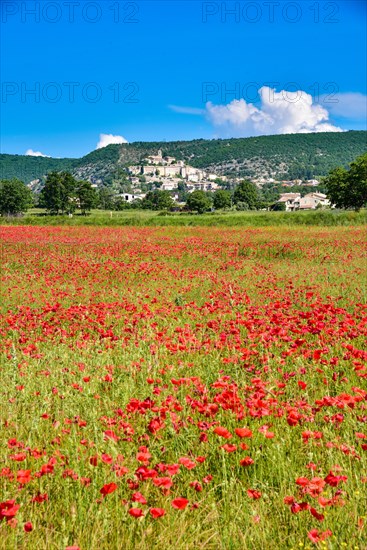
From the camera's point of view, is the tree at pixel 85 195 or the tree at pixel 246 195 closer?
the tree at pixel 85 195

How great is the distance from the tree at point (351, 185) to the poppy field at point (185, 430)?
195 ft

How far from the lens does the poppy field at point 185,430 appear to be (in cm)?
212

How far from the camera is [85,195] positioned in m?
94.1

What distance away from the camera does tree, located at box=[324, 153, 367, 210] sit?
61.8 meters

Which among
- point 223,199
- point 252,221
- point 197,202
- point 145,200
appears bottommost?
point 252,221

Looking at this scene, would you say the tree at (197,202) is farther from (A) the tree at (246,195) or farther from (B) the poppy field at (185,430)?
(B) the poppy field at (185,430)

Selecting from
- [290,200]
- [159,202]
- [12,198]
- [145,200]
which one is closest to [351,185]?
[12,198]

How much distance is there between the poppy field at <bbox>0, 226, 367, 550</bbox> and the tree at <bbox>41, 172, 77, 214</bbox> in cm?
8052

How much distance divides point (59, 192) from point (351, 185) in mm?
55565

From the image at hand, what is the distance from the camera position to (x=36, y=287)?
1064 centimetres

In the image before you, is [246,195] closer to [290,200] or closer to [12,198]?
[290,200]

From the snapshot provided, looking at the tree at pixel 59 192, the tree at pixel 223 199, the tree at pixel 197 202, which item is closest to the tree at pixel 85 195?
the tree at pixel 59 192

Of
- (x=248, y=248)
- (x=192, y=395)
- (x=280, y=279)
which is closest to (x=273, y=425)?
(x=192, y=395)

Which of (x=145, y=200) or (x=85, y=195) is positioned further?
(x=145, y=200)
